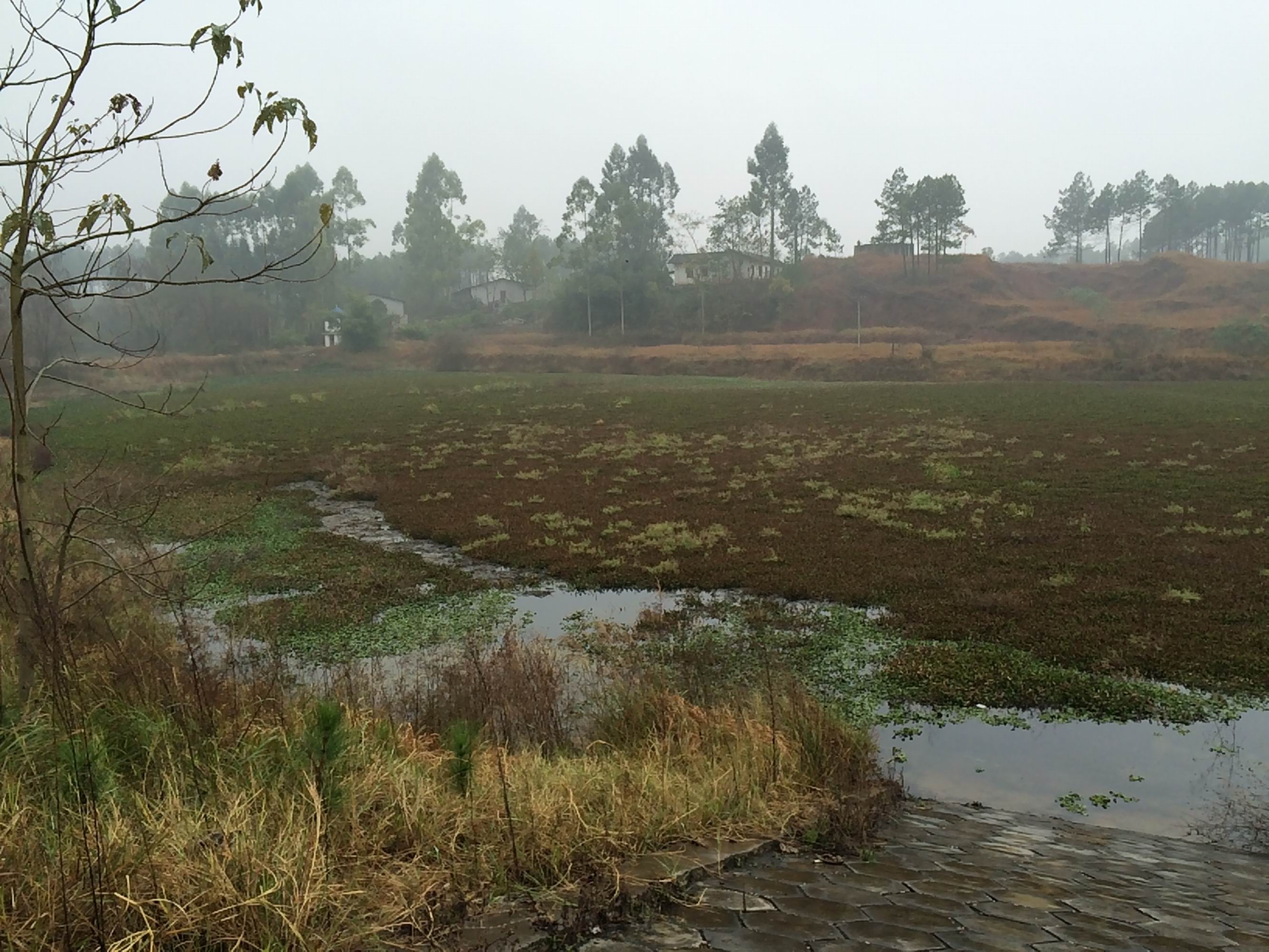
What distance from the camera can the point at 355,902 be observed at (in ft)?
11.7

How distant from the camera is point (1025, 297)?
91688mm

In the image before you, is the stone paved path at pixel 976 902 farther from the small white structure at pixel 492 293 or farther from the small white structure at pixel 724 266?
the small white structure at pixel 492 293

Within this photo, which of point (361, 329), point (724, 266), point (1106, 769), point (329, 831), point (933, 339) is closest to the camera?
point (329, 831)

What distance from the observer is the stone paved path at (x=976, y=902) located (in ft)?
13.0

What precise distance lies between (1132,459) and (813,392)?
82.7 feet

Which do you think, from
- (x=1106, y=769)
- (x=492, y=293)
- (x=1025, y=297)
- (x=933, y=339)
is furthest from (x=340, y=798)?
(x=492, y=293)

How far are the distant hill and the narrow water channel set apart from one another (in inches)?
2794

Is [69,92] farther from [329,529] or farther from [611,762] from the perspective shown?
[329,529]

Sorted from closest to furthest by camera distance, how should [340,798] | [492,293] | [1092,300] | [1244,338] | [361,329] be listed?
[340,798]
[1244,338]
[361,329]
[1092,300]
[492,293]

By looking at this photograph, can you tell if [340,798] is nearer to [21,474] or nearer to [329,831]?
[329,831]

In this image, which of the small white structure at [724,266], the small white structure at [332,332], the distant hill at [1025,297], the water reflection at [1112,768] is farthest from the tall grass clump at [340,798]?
the small white structure at [724,266]

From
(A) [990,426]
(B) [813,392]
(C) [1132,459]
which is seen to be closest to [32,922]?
(C) [1132,459]

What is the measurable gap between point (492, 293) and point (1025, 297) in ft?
209

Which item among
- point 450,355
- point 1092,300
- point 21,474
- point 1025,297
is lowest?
point 21,474
